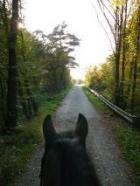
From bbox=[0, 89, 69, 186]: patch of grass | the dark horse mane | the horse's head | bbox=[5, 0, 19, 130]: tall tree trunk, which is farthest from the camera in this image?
bbox=[5, 0, 19, 130]: tall tree trunk

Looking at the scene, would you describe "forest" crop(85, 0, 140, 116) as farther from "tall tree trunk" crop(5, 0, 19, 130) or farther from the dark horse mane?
the dark horse mane

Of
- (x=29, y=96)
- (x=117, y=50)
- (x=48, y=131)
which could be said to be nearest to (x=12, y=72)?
(x=29, y=96)

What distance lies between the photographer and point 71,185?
1680 millimetres

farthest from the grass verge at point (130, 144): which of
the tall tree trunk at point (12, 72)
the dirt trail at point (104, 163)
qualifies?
the tall tree trunk at point (12, 72)

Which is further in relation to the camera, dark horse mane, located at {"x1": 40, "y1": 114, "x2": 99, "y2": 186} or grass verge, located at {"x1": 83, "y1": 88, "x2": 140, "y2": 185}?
grass verge, located at {"x1": 83, "y1": 88, "x2": 140, "y2": 185}

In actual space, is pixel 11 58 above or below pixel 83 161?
above

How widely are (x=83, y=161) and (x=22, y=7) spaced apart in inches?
454

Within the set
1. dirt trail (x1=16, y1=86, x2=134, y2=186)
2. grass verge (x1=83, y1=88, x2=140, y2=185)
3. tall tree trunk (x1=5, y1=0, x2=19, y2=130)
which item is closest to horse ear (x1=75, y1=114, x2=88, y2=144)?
dirt trail (x1=16, y1=86, x2=134, y2=186)

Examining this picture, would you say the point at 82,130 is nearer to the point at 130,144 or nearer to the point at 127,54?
the point at 130,144

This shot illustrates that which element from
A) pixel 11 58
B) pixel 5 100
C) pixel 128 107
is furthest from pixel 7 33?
pixel 128 107

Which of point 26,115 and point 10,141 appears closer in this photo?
point 10,141

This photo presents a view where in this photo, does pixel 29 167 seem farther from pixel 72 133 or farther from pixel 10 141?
pixel 72 133

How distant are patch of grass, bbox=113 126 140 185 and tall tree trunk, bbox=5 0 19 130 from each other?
12.3ft

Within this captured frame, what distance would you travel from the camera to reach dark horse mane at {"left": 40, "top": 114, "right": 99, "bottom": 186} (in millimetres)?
1665
